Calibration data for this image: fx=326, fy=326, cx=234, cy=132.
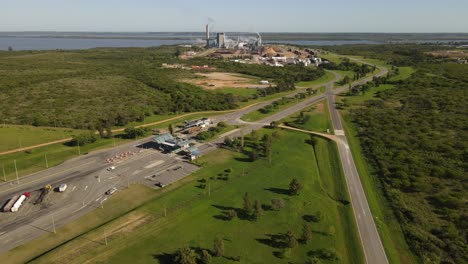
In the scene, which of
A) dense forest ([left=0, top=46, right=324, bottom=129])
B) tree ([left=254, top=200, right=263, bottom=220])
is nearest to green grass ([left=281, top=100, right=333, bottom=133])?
dense forest ([left=0, top=46, right=324, bottom=129])

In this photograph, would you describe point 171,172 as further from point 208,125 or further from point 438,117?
point 438,117

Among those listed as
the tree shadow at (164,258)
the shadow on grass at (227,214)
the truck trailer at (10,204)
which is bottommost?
the tree shadow at (164,258)

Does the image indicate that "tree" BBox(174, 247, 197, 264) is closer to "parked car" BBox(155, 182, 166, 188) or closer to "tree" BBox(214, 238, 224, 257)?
"tree" BBox(214, 238, 224, 257)

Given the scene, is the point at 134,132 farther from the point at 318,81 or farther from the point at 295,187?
the point at 318,81

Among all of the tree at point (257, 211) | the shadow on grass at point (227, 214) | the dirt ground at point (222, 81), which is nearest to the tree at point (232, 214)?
the shadow on grass at point (227, 214)

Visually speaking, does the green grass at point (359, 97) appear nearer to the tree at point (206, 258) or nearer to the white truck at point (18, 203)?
the tree at point (206, 258)

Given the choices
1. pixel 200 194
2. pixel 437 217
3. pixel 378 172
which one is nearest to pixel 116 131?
pixel 200 194
